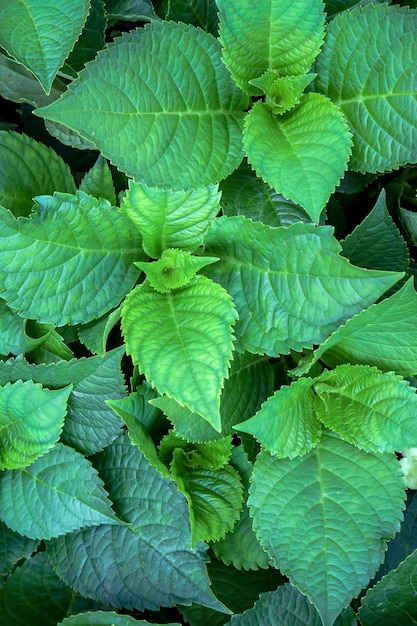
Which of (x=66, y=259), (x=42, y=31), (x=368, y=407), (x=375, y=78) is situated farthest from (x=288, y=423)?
(x=42, y=31)

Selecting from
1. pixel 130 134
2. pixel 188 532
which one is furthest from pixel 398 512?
pixel 130 134

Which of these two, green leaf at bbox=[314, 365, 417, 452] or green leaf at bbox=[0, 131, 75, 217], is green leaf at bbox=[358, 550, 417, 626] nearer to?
green leaf at bbox=[314, 365, 417, 452]

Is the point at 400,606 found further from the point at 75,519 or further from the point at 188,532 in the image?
the point at 75,519

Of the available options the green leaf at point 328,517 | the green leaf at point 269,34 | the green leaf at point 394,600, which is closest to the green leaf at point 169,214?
the green leaf at point 269,34

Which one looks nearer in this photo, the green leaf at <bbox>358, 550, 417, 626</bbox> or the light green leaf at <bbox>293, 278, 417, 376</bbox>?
the light green leaf at <bbox>293, 278, 417, 376</bbox>

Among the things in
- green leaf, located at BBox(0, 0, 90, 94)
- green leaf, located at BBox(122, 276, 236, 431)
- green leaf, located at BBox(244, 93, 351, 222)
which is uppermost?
green leaf, located at BBox(0, 0, 90, 94)

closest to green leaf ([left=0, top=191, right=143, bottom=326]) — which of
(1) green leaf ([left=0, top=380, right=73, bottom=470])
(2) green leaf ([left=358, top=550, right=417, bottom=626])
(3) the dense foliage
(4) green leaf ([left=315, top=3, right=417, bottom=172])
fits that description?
(3) the dense foliage

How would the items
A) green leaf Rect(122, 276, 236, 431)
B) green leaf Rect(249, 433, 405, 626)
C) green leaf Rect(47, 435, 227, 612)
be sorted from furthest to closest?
1. green leaf Rect(47, 435, 227, 612)
2. green leaf Rect(249, 433, 405, 626)
3. green leaf Rect(122, 276, 236, 431)

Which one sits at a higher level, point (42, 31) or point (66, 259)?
point (42, 31)

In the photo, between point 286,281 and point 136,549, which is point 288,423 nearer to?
point 286,281
